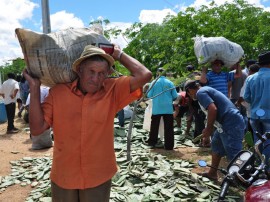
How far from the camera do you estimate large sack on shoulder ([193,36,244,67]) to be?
4789 millimetres

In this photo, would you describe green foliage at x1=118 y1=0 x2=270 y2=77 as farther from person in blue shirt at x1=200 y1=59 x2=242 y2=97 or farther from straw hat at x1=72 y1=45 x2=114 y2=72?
straw hat at x1=72 y1=45 x2=114 y2=72

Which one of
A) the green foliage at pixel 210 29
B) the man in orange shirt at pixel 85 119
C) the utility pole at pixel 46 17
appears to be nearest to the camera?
the man in orange shirt at pixel 85 119

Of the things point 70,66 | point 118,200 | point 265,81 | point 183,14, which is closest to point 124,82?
point 70,66

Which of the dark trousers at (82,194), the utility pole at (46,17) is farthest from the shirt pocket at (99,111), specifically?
the utility pole at (46,17)

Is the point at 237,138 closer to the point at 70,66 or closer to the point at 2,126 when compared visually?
the point at 70,66

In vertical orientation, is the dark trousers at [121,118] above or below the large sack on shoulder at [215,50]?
below

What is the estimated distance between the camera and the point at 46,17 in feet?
20.0

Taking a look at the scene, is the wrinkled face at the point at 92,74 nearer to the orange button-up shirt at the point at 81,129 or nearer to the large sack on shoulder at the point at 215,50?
the orange button-up shirt at the point at 81,129

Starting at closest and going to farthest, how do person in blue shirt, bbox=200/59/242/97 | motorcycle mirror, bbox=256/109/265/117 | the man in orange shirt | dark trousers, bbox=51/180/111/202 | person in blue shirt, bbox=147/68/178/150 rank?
1. the man in orange shirt
2. dark trousers, bbox=51/180/111/202
3. motorcycle mirror, bbox=256/109/265/117
4. person in blue shirt, bbox=200/59/242/97
5. person in blue shirt, bbox=147/68/178/150

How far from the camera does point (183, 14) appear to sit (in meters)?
14.6

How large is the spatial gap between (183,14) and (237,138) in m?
11.5

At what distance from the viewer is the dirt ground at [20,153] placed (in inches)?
185

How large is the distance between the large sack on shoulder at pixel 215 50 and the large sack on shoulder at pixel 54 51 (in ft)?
9.35

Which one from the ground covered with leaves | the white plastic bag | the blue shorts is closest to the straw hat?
the ground covered with leaves
